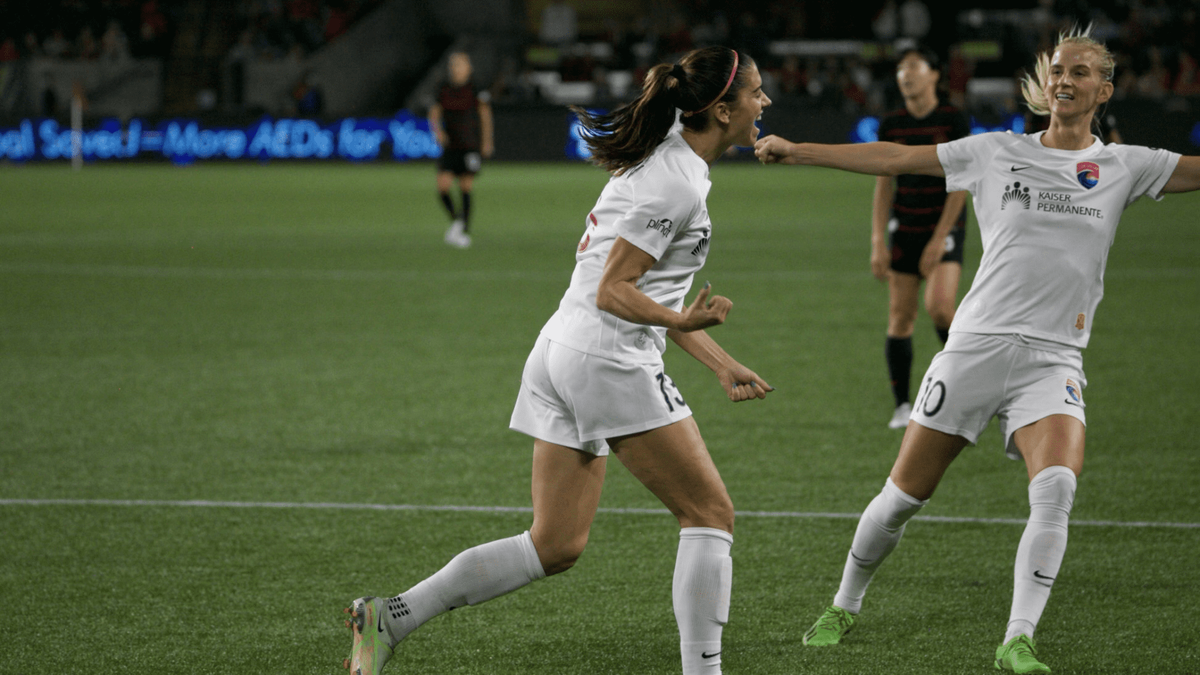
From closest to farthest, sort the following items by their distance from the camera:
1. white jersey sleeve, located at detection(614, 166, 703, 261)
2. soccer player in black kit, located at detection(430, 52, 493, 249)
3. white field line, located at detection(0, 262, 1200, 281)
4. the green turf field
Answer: white jersey sleeve, located at detection(614, 166, 703, 261)
the green turf field
white field line, located at detection(0, 262, 1200, 281)
soccer player in black kit, located at detection(430, 52, 493, 249)

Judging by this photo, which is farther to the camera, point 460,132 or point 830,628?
point 460,132

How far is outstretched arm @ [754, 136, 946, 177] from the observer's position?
4051 millimetres

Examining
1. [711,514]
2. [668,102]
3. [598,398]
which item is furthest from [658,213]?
[711,514]

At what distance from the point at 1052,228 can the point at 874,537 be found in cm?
108

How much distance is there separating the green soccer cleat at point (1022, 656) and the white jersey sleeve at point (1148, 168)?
1.38m

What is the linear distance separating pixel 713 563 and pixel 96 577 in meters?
2.59

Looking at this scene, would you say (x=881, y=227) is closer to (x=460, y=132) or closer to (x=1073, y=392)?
(x=1073, y=392)

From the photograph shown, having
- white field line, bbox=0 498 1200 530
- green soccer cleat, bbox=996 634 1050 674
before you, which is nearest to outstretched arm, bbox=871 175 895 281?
white field line, bbox=0 498 1200 530

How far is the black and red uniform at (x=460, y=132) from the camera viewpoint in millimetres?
17297

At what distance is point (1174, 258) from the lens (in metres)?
14.8

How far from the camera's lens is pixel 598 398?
3.45 metres

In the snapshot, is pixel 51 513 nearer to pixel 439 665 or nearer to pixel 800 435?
pixel 439 665

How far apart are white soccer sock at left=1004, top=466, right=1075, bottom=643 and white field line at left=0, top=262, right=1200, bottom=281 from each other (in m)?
9.74

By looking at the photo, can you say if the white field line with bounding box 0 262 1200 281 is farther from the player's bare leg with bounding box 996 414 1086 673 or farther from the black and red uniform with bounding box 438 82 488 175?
the player's bare leg with bounding box 996 414 1086 673
